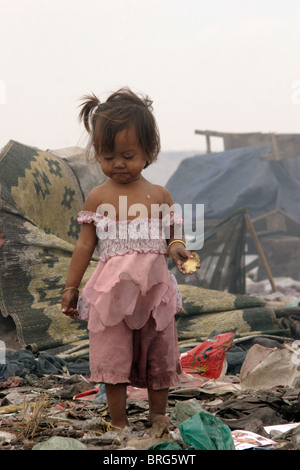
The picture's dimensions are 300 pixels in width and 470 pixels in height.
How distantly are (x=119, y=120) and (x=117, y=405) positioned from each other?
3.43 ft

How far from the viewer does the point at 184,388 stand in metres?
3.19

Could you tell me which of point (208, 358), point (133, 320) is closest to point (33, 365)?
point (208, 358)

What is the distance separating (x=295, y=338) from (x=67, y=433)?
241 centimetres

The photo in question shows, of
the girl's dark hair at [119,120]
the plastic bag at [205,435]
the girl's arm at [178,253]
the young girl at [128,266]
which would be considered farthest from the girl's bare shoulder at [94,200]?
the plastic bag at [205,435]

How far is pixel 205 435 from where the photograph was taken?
1.96 m

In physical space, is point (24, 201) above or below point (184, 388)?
above

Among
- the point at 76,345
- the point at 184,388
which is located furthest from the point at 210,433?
the point at 76,345

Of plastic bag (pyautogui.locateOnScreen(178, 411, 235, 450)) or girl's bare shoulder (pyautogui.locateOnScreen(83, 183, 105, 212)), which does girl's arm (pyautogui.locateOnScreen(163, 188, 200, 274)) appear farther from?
plastic bag (pyautogui.locateOnScreen(178, 411, 235, 450))

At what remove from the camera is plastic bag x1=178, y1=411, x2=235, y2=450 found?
195cm

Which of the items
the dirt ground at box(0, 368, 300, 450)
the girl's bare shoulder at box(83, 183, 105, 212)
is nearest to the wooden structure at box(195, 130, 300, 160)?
the dirt ground at box(0, 368, 300, 450)

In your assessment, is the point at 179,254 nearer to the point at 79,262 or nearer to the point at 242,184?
the point at 79,262

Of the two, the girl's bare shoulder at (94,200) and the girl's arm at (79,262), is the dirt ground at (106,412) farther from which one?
the girl's bare shoulder at (94,200)

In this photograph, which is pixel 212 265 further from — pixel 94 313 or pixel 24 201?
pixel 94 313

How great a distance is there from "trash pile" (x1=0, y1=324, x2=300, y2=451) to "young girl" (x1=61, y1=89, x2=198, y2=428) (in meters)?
0.19
